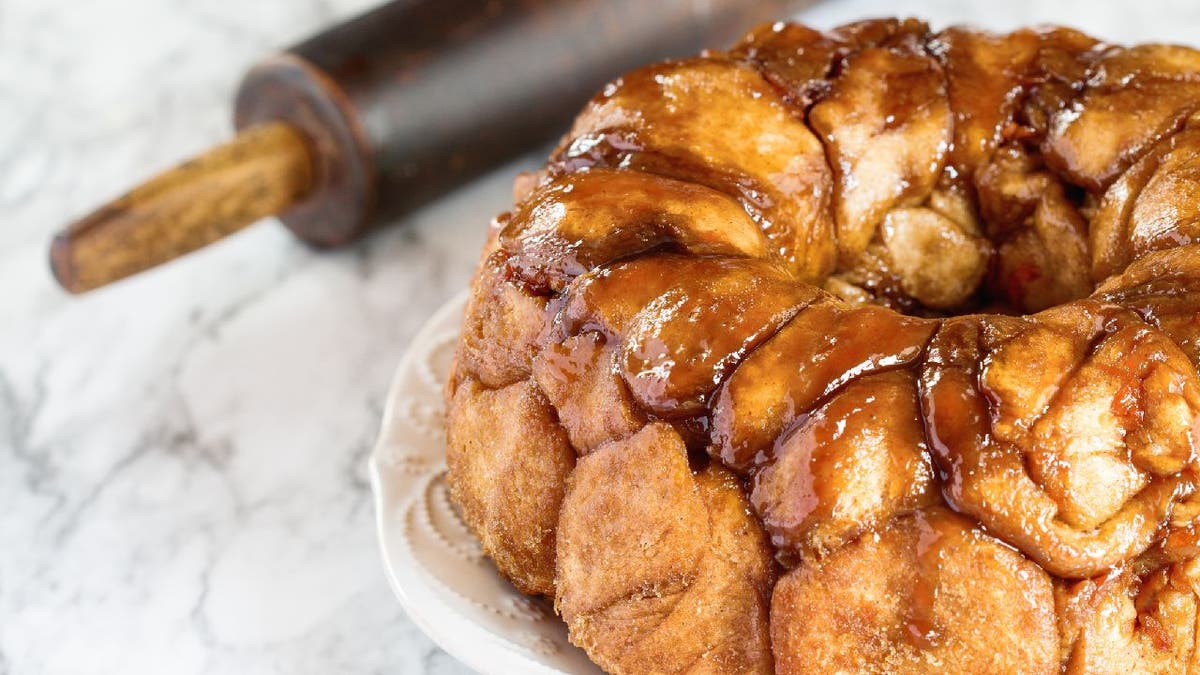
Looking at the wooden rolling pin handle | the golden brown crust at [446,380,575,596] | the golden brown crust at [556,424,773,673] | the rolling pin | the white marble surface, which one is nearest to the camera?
the golden brown crust at [556,424,773,673]

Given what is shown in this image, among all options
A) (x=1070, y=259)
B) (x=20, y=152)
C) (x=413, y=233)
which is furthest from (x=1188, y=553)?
(x=20, y=152)

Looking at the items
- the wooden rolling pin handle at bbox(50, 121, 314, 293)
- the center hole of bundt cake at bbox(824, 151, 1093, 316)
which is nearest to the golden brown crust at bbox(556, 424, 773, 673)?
the center hole of bundt cake at bbox(824, 151, 1093, 316)

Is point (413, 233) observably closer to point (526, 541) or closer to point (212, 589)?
point (212, 589)

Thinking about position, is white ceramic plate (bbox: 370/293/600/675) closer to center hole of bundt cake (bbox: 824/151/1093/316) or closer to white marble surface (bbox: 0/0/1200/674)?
white marble surface (bbox: 0/0/1200/674)

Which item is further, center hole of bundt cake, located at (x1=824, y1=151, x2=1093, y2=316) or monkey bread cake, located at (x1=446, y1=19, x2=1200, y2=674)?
center hole of bundt cake, located at (x1=824, y1=151, x2=1093, y2=316)

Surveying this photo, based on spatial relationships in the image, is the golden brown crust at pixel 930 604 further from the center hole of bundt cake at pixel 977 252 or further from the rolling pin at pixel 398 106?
the rolling pin at pixel 398 106

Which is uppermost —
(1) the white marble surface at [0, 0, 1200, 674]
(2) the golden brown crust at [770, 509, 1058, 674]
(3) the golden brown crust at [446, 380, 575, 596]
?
(2) the golden brown crust at [770, 509, 1058, 674]

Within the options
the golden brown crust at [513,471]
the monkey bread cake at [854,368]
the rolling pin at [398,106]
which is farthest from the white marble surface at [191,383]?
the monkey bread cake at [854,368]

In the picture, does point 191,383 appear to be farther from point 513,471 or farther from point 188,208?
point 513,471
